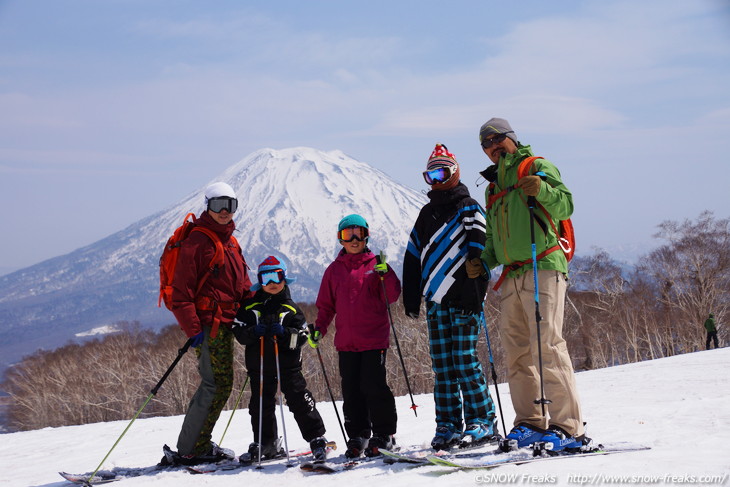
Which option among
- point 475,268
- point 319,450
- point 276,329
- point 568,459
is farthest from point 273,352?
point 568,459

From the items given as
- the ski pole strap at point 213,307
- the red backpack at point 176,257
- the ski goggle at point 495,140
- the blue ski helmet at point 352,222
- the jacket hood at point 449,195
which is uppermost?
the ski goggle at point 495,140

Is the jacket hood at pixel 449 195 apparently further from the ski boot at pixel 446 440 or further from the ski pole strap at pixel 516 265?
the ski boot at pixel 446 440

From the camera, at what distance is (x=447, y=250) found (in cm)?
504

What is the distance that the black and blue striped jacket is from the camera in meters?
4.93

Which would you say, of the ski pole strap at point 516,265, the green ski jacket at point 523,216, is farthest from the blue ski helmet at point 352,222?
the ski pole strap at point 516,265

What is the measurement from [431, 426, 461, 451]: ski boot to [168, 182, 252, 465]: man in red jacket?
1.76m

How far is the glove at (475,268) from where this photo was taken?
15.8 ft

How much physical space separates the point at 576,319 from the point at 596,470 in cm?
4870

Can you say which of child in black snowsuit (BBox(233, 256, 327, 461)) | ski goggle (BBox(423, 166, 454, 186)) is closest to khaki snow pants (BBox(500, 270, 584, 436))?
ski goggle (BBox(423, 166, 454, 186))

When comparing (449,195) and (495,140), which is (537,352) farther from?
(495,140)

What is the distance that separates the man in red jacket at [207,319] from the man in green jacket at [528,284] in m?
2.09

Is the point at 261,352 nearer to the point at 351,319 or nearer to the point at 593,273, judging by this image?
the point at 351,319

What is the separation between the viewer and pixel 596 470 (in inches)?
141

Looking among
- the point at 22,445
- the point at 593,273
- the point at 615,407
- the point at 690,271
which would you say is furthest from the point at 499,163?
the point at 593,273
